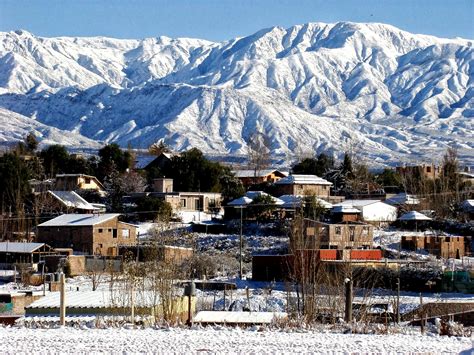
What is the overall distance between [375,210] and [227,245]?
11.1 m

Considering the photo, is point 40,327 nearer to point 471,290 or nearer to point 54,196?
point 471,290

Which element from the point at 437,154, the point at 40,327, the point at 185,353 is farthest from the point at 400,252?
the point at 437,154

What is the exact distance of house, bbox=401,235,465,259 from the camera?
5181 cm

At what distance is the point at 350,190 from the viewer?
75.5 metres

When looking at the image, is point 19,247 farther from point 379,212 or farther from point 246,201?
point 379,212

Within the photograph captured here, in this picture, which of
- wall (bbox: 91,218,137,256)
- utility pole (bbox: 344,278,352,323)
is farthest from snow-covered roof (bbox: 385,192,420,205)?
utility pole (bbox: 344,278,352,323)

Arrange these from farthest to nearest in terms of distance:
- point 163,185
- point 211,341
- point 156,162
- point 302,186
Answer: point 156,162 < point 302,186 < point 163,185 < point 211,341

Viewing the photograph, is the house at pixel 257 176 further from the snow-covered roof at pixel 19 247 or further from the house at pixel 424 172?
the snow-covered roof at pixel 19 247

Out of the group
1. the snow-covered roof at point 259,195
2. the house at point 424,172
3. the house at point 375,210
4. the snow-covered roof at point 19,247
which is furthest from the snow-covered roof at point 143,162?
the snow-covered roof at point 19,247

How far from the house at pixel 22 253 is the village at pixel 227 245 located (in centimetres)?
7

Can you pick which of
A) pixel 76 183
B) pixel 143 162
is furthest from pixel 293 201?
pixel 143 162

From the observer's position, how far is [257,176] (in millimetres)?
80312

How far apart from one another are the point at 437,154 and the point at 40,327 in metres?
165

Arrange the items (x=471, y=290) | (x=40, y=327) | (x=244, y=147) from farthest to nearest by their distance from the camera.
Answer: (x=244, y=147), (x=471, y=290), (x=40, y=327)
